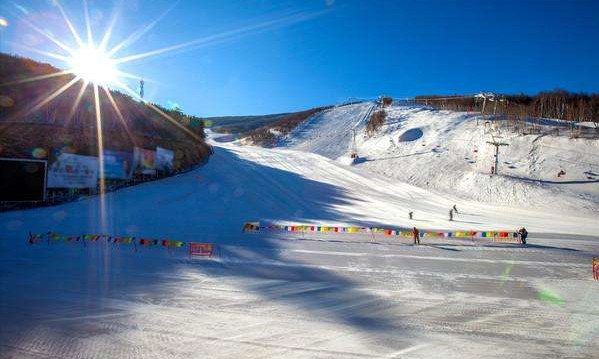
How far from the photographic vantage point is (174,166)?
34031 millimetres

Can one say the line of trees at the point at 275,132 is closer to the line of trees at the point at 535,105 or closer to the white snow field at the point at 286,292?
the line of trees at the point at 535,105

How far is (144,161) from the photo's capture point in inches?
1159

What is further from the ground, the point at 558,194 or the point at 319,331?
the point at 558,194

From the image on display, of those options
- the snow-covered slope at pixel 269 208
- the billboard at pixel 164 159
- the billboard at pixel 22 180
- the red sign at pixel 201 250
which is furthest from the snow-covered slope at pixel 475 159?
the billboard at pixel 22 180

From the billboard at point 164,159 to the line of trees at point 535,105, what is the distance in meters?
40.4

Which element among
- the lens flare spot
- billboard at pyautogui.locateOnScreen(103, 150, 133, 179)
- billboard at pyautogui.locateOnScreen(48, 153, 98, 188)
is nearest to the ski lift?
billboard at pyautogui.locateOnScreen(103, 150, 133, 179)

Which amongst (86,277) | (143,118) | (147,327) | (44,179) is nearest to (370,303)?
(147,327)

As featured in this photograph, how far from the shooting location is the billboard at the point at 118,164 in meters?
26.1

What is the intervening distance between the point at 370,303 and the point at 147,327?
4.80 metres

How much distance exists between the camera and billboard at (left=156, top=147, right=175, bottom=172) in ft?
104

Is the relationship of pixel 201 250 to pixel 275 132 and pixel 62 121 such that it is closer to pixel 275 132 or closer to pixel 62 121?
pixel 62 121

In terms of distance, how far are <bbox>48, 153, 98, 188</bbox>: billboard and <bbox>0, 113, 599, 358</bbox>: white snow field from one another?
3262 mm

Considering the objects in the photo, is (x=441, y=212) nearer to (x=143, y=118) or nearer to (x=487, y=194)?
(x=487, y=194)

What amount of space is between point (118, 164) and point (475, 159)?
3416 cm
